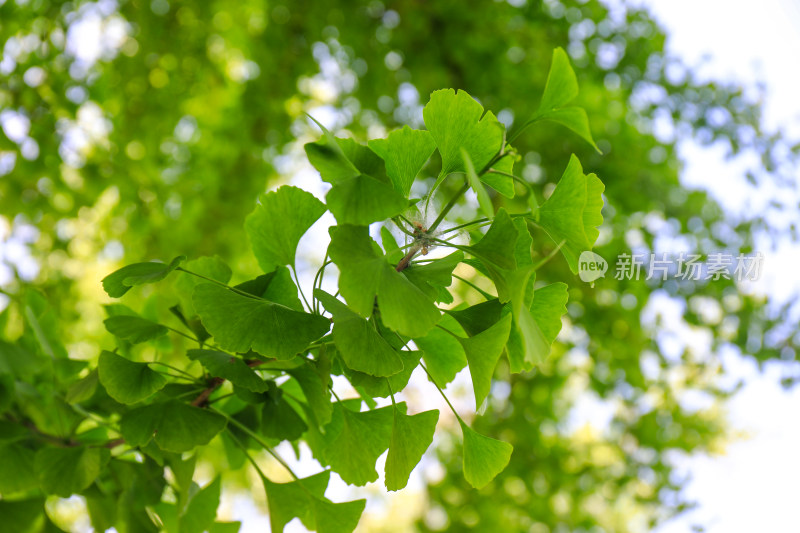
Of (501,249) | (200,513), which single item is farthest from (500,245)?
(200,513)

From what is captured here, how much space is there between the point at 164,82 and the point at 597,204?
97cm

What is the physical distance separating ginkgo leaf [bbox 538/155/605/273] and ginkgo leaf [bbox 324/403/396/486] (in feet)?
0.33

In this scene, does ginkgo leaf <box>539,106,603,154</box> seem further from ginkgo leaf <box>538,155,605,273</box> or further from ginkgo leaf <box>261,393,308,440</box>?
ginkgo leaf <box>261,393,308,440</box>

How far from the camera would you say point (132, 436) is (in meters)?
0.26

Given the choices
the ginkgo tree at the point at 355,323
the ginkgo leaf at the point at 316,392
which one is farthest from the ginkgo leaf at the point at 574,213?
the ginkgo leaf at the point at 316,392

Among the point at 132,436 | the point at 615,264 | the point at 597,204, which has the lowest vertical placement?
the point at 132,436

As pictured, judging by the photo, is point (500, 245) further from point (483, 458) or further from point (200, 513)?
point (200, 513)

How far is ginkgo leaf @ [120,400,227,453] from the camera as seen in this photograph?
25 centimetres

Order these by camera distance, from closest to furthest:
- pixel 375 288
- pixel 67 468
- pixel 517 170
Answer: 1. pixel 375 288
2. pixel 67 468
3. pixel 517 170

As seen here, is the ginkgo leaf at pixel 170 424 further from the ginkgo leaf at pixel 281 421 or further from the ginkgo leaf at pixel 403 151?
the ginkgo leaf at pixel 403 151

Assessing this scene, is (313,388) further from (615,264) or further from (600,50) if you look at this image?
(600,50)

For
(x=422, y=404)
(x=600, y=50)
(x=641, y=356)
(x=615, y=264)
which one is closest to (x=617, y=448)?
(x=641, y=356)

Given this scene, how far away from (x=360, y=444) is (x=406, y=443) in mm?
24

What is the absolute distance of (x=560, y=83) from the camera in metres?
0.25
